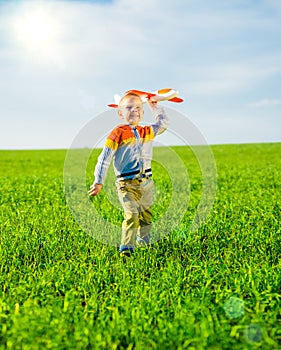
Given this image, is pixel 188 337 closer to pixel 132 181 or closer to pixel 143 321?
pixel 143 321

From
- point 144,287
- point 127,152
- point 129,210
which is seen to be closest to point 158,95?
point 127,152

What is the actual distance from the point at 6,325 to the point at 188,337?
153 centimetres

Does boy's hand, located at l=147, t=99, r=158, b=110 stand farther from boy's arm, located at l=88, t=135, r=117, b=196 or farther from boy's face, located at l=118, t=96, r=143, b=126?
boy's arm, located at l=88, t=135, r=117, b=196

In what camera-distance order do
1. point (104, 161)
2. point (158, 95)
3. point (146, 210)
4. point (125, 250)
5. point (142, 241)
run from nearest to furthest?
point (104, 161) → point (158, 95) → point (125, 250) → point (146, 210) → point (142, 241)

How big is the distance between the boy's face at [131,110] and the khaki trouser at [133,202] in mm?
717

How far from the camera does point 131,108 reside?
17.4 feet

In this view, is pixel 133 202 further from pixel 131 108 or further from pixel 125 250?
pixel 131 108

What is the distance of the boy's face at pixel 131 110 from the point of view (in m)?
5.30

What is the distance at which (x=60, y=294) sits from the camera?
14.7 ft

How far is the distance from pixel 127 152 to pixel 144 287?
161 cm

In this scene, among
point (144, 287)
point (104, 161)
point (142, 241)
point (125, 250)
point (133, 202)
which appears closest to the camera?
point (144, 287)

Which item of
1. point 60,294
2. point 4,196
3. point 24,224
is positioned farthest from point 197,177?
point 60,294

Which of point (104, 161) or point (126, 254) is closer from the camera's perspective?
point (104, 161)

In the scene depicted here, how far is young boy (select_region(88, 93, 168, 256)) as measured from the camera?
5.25 m
